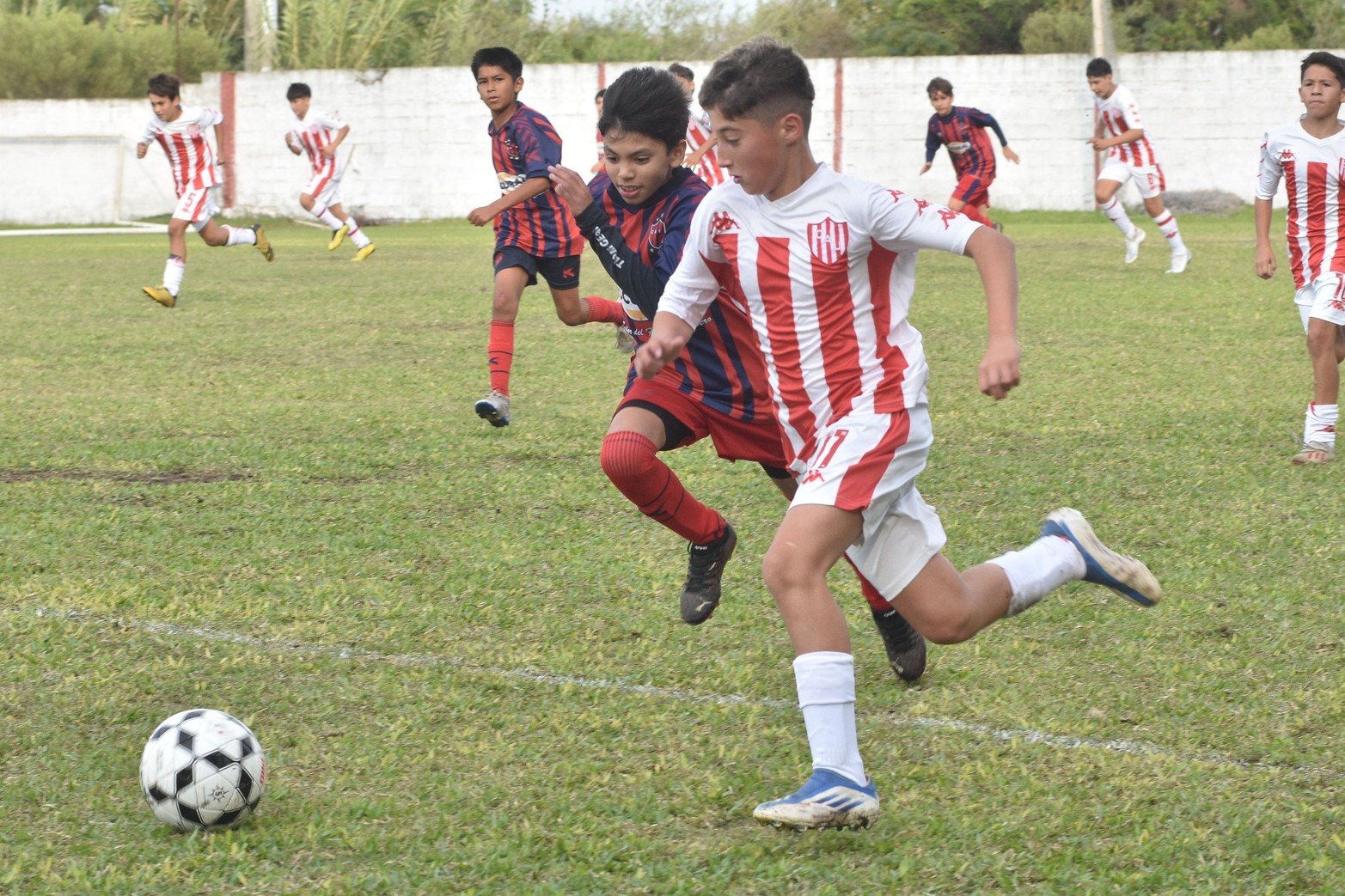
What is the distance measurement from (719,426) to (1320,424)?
11.6 ft

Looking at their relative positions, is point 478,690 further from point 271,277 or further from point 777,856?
point 271,277

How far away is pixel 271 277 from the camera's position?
15.9 meters

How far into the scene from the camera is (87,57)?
3159 centimetres

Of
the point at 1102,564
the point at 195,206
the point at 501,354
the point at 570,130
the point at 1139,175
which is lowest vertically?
the point at 1102,564

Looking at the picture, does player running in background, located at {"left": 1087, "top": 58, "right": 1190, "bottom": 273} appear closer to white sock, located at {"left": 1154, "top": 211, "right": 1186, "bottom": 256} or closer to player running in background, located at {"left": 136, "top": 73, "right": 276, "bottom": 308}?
white sock, located at {"left": 1154, "top": 211, "right": 1186, "bottom": 256}

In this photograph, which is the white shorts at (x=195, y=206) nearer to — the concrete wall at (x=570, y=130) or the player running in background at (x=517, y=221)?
the player running in background at (x=517, y=221)

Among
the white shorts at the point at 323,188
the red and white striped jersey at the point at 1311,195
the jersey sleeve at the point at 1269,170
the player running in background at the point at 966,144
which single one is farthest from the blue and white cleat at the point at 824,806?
the white shorts at the point at 323,188

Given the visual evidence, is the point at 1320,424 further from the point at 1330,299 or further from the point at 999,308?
the point at 999,308

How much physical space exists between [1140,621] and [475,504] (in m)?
2.61

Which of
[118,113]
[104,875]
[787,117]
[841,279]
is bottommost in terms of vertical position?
[104,875]

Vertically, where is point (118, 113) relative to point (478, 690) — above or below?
above

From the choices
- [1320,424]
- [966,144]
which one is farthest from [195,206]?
[1320,424]

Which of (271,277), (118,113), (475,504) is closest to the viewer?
(475,504)

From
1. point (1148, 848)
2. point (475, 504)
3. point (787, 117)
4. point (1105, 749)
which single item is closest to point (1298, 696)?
point (1105, 749)
